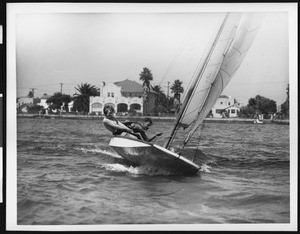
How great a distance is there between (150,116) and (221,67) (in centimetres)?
71

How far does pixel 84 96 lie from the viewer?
4570 mm

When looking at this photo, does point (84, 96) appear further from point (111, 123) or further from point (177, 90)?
point (177, 90)

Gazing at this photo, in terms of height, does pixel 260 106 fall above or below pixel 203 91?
below

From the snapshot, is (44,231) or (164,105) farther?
(164,105)

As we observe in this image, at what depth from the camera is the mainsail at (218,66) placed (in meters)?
4.42

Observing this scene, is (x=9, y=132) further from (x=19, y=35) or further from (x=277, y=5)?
(x=277, y=5)

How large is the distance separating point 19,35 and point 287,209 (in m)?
2.52

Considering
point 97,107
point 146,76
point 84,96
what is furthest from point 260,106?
point 84,96

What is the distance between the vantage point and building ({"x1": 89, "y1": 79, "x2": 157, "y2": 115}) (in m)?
4.50

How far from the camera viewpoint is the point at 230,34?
4.48 m

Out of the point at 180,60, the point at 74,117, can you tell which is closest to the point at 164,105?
the point at 180,60

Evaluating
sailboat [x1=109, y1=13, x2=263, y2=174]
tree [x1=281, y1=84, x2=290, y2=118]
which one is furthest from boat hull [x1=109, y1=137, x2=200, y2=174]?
tree [x1=281, y1=84, x2=290, y2=118]

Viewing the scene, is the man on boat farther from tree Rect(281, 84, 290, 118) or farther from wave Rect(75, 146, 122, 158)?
tree Rect(281, 84, 290, 118)

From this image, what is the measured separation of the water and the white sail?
159 mm
